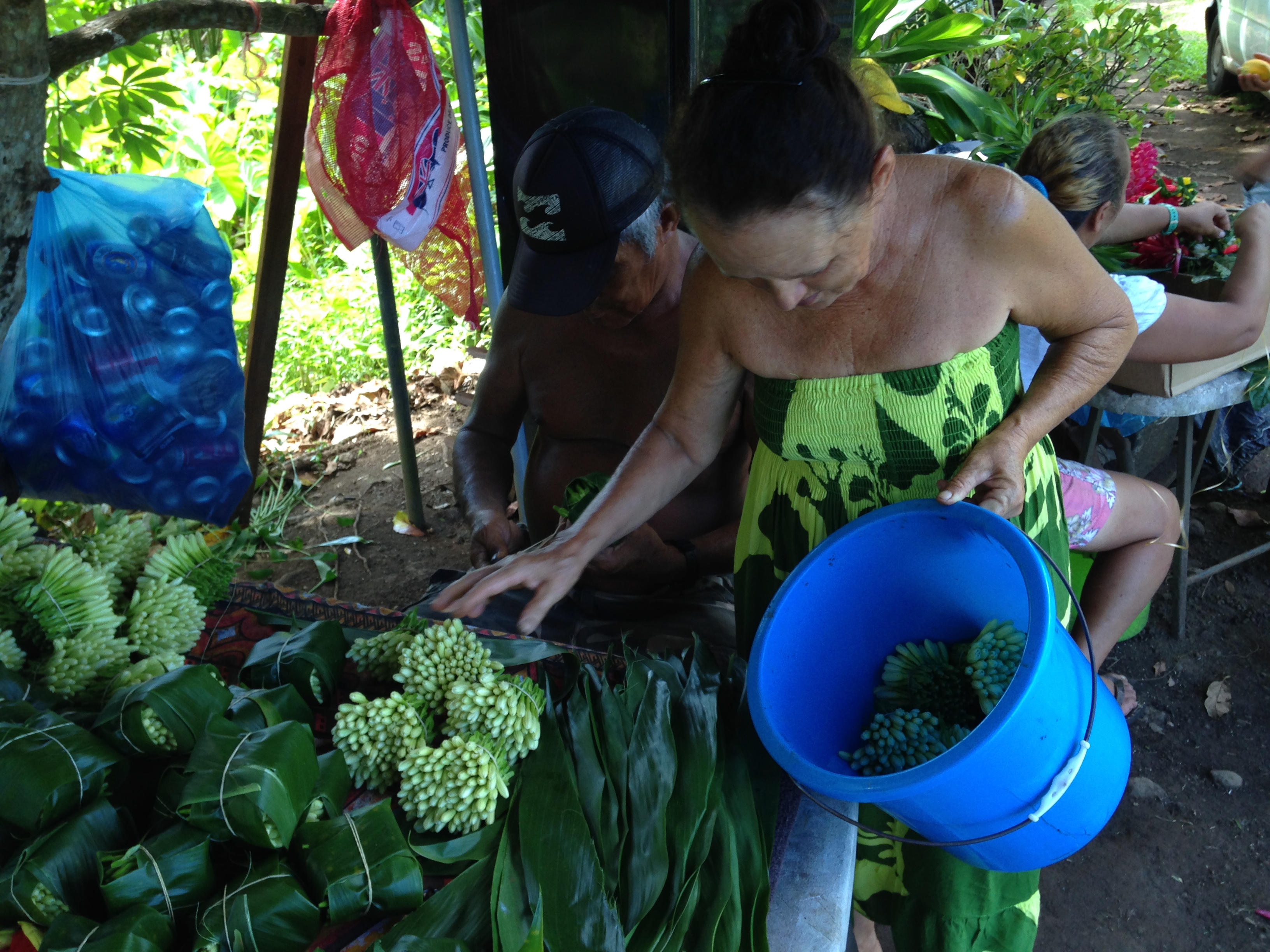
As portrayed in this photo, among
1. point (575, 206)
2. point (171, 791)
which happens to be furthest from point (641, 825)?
point (575, 206)

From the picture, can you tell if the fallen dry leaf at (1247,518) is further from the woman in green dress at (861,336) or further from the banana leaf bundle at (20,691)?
the banana leaf bundle at (20,691)

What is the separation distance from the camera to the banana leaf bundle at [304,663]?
1.27 meters

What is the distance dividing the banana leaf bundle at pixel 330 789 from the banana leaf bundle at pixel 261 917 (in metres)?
0.08

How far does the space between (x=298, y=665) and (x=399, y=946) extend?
1.45ft

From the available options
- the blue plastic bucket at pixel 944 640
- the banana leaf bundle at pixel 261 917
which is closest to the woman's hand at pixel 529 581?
the blue plastic bucket at pixel 944 640

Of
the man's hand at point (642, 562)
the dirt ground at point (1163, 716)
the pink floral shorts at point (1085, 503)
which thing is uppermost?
the man's hand at point (642, 562)

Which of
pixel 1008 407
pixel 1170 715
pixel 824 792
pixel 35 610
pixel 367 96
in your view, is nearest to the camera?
pixel 824 792

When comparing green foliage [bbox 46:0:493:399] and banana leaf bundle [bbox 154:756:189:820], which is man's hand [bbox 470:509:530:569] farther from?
green foliage [bbox 46:0:493:399]

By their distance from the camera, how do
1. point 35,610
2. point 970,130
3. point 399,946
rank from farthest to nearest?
point 970,130
point 35,610
point 399,946

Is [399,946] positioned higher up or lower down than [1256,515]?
higher up

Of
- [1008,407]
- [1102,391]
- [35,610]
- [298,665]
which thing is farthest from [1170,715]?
[35,610]

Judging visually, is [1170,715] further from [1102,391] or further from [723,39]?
[723,39]

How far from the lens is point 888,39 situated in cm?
431

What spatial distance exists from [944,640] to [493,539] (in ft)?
3.51
